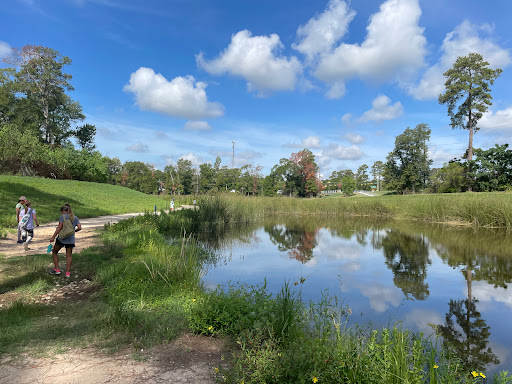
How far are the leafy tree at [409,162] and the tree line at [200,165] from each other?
13 centimetres

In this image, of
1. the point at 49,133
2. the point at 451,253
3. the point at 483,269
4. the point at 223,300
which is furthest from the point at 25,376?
the point at 49,133

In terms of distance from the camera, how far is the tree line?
27312mm

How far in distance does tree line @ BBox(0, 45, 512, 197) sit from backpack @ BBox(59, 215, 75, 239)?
993 inches

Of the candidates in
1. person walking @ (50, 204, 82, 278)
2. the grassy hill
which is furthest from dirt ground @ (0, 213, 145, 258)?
person walking @ (50, 204, 82, 278)

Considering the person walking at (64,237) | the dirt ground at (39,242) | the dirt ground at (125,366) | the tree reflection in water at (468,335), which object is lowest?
the tree reflection in water at (468,335)

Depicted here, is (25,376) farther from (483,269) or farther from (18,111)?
(18,111)

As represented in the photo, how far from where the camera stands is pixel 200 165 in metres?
58.2

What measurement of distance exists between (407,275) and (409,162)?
41.2m

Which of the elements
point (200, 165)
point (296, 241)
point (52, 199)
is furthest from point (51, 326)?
point (200, 165)

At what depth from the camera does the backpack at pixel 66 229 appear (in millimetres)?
5758

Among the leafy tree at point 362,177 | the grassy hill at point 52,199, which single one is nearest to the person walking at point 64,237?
the grassy hill at point 52,199

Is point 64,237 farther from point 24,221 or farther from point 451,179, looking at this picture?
point 451,179

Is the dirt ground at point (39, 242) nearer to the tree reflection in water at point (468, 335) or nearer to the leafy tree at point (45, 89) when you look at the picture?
the tree reflection in water at point (468, 335)

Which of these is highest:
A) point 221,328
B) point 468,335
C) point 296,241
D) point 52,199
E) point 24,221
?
point 52,199
